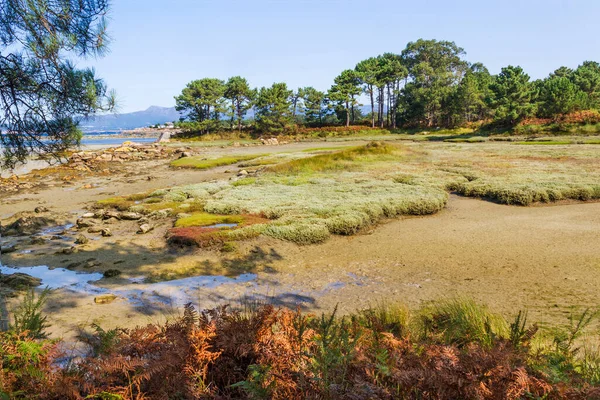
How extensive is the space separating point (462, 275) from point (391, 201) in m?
7.74

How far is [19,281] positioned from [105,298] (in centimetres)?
264

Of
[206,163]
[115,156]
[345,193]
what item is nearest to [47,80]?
[345,193]

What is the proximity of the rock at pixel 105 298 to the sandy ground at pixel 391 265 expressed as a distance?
0.19 meters

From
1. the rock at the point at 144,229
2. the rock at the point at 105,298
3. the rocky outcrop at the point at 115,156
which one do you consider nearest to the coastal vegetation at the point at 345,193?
the rock at the point at 144,229

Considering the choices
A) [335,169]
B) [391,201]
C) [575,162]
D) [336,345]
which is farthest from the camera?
[335,169]

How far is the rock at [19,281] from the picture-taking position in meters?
9.62

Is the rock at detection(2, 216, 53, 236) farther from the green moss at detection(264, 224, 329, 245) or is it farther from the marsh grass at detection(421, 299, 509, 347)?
the marsh grass at detection(421, 299, 509, 347)

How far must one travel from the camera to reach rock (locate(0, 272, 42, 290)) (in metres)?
9.62

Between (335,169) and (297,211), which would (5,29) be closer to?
(297,211)

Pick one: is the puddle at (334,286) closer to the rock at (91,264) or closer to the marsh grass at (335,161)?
the rock at (91,264)

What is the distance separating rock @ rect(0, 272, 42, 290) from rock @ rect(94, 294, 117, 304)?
1900 mm

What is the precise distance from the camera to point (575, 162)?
28.7 meters

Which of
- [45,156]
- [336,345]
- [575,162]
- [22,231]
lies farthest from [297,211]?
[575,162]

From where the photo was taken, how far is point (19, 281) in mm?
9875
